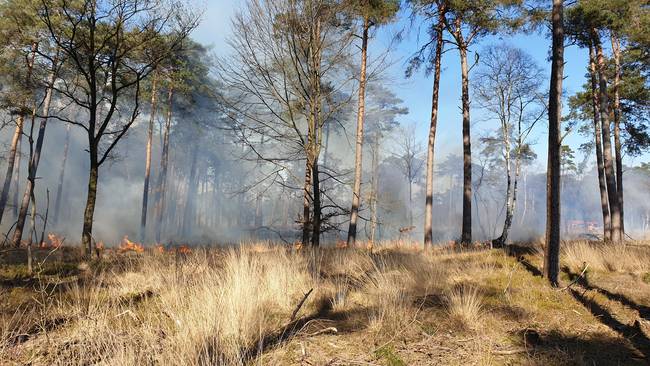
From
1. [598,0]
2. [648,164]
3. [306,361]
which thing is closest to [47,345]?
[306,361]

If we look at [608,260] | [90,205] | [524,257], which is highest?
[90,205]

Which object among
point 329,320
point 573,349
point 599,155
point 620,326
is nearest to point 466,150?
point 599,155

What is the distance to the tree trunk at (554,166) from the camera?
5.59 metres

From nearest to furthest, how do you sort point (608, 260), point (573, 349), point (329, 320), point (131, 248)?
point (573, 349) < point (329, 320) < point (608, 260) < point (131, 248)

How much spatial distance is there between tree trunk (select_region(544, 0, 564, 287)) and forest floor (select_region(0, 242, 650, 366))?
0.44 m

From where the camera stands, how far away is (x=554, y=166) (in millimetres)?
5715

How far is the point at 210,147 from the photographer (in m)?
44.1

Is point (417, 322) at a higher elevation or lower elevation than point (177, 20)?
lower

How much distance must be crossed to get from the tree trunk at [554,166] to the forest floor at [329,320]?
1.46 ft

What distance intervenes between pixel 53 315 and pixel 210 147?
4284 cm

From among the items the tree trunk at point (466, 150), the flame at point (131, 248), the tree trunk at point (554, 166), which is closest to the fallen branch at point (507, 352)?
the tree trunk at point (554, 166)

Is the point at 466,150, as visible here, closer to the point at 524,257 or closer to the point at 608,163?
the point at 524,257

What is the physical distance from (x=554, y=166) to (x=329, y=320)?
4.72 meters

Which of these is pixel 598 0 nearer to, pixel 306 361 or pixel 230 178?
pixel 306 361
